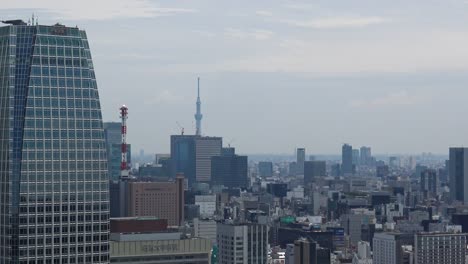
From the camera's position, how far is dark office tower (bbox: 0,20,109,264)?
5069 centimetres

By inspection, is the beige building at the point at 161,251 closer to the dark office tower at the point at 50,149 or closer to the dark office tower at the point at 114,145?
the dark office tower at the point at 50,149

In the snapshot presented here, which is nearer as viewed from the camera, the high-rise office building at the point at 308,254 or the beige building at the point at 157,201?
the high-rise office building at the point at 308,254

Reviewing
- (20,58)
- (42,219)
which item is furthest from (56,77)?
(42,219)

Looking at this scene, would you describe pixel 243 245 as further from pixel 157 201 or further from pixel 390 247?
pixel 157 201

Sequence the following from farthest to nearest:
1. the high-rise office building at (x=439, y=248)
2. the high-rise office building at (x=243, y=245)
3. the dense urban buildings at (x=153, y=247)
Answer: the high-rise office building at (x=439, y=248) → the high-rise office building at (x=243, y=245) → the dense urban buildings at (x=153, y=247)

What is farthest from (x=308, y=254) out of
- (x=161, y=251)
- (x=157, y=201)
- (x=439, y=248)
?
(x=161, y=251)

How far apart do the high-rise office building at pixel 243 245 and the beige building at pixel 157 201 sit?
41270mm

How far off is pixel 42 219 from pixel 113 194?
288 feet

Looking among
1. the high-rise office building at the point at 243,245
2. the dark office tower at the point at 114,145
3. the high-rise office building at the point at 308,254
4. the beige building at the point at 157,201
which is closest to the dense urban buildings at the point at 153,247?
the high-rise office building at the point at 243,245

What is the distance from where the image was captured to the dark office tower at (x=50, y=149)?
166 ft

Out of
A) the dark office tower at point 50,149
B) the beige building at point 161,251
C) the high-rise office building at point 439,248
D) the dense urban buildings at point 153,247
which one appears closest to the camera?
the dark office tower at point 50,149

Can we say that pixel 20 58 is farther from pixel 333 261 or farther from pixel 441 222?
pixel 441 222

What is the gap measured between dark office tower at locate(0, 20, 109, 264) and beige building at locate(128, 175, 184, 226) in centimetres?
8380

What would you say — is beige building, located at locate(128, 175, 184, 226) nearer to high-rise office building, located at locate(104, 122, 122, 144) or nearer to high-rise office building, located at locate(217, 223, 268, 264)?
high-rise office building, located at locate(104, 122, 122, 144)
